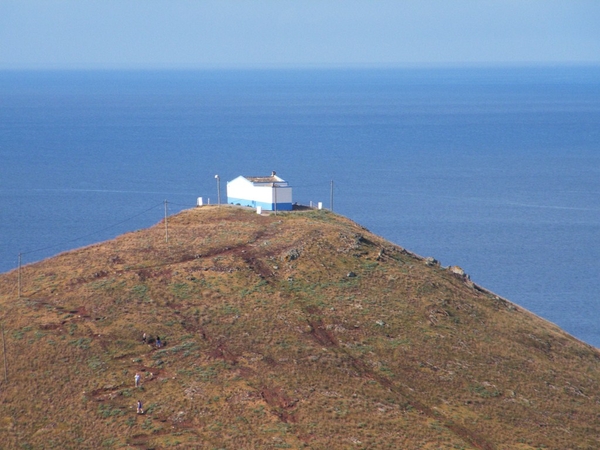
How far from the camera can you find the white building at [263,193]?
8469cm

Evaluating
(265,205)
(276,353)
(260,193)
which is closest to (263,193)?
(260,193)

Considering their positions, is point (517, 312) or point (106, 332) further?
point (517, 312)

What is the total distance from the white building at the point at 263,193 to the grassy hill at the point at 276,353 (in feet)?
25.1

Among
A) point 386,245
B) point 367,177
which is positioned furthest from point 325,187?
point 386,245

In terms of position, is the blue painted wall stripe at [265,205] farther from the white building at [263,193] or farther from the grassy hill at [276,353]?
the grassy hill at [276,353]

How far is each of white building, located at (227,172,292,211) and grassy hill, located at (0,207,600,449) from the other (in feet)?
25.1

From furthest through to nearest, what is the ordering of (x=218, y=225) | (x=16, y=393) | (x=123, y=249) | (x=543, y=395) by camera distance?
1. (x=218, y=225)
2. (x=123, y=249)
3. (x=543, y=395)
4. (x=16, y=393)

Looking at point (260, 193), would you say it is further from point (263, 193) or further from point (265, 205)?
point (265, 205)

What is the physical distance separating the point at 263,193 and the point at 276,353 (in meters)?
28.6

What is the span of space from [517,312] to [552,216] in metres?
87.3

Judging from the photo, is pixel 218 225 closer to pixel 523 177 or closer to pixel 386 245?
pixel 386 245

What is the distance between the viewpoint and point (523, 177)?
198 meters

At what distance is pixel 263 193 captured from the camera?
85.2 m

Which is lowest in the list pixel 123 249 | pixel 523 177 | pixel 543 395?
pixel 523 177
